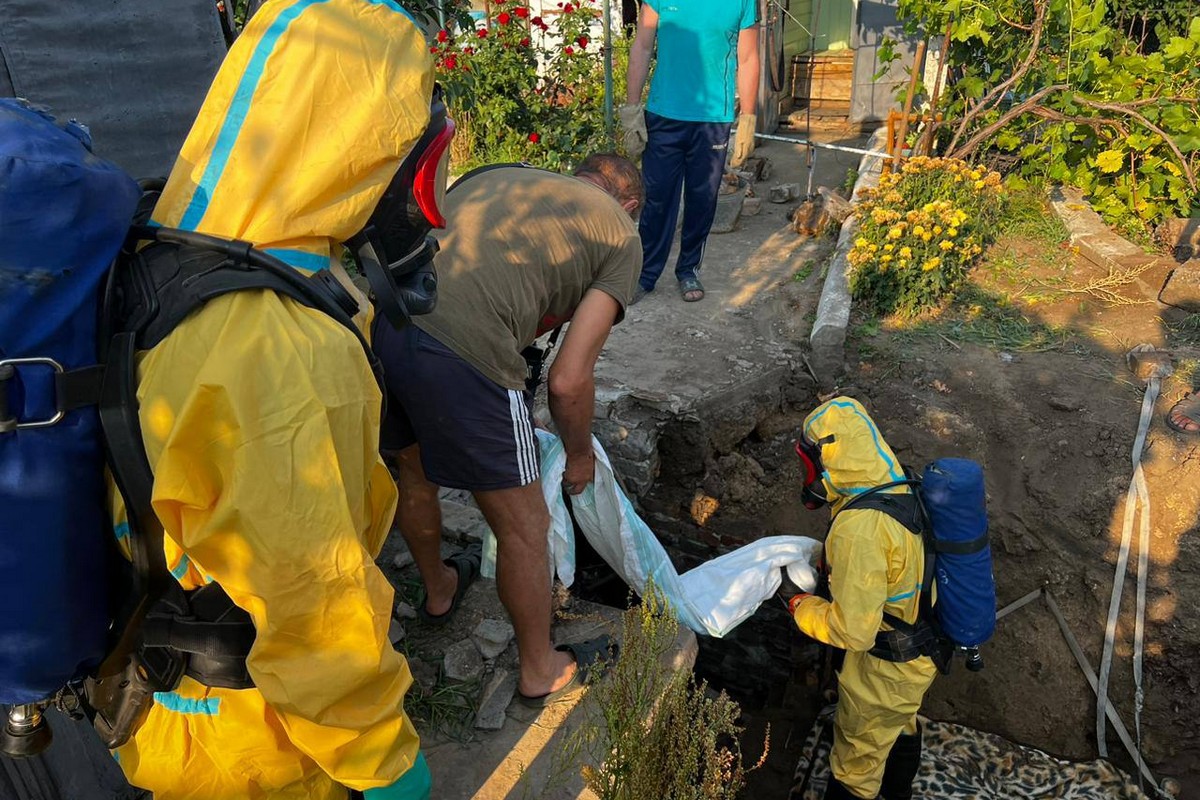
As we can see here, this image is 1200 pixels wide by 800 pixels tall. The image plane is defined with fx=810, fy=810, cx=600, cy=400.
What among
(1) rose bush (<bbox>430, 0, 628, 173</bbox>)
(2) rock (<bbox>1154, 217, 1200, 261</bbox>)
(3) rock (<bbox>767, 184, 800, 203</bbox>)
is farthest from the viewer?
(3) rock (<bbox>767, 184, 800, 203</bbox>)

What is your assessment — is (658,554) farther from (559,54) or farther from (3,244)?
(559,54)

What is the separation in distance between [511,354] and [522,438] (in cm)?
24

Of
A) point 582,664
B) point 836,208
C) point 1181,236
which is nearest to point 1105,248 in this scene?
point 1181,236

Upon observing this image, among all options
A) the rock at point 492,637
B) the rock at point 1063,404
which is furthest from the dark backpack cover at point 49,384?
the rock at point 1063,404

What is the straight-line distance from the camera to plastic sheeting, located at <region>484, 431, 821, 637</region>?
287 centimetres

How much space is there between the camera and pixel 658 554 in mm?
3021

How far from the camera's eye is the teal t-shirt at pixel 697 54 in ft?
16.0

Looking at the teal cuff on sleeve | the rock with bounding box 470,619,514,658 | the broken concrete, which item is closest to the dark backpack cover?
the teal cuff on sleeve

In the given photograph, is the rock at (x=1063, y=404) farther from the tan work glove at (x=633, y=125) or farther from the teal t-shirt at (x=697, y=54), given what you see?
the tan work glove at (x=633, y=125)

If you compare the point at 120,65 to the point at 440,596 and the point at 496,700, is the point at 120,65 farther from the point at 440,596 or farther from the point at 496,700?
the point at 496,700

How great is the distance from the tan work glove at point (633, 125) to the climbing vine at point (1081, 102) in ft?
7.95

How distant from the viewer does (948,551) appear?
9.51ft

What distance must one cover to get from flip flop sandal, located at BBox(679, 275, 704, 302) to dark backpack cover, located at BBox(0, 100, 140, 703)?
442cm

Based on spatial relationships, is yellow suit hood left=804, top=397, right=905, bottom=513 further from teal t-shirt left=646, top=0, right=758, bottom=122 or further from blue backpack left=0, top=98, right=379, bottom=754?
teal t-shirt left=646, top=0, right=758, bottom=122
